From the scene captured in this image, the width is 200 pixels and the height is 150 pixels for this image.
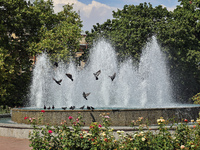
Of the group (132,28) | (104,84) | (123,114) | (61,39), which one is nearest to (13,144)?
(123,114)

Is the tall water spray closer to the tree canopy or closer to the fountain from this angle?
the fountain

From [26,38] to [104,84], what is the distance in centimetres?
1300

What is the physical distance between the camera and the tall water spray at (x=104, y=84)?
2305 centimetres

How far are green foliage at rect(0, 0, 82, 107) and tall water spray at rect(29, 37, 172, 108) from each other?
4.79ft

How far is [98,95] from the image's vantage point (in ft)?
76.2

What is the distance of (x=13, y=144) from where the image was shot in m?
10.0

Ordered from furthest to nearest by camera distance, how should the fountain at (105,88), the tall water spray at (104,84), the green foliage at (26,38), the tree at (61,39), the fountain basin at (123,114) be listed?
the tree at (61,39) < the green foliage at (26,38) < the tall water spray at (104,84) < the fountain at (105,88) < the fountain basin at (123,114)

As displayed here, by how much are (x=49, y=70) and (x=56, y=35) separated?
13.7ft

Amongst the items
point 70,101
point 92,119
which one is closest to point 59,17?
point 70,101

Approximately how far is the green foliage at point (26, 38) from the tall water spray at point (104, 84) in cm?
146

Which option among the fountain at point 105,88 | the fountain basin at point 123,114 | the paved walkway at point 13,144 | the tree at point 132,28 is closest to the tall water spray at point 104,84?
the fountain at point 105,88

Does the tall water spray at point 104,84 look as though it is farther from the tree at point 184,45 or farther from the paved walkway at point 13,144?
the paved walkway at point 13,144

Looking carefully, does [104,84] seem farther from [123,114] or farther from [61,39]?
[123,114]

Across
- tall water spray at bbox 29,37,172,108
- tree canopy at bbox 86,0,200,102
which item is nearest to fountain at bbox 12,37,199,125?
tall water spray at bbox 29,37,172,108
